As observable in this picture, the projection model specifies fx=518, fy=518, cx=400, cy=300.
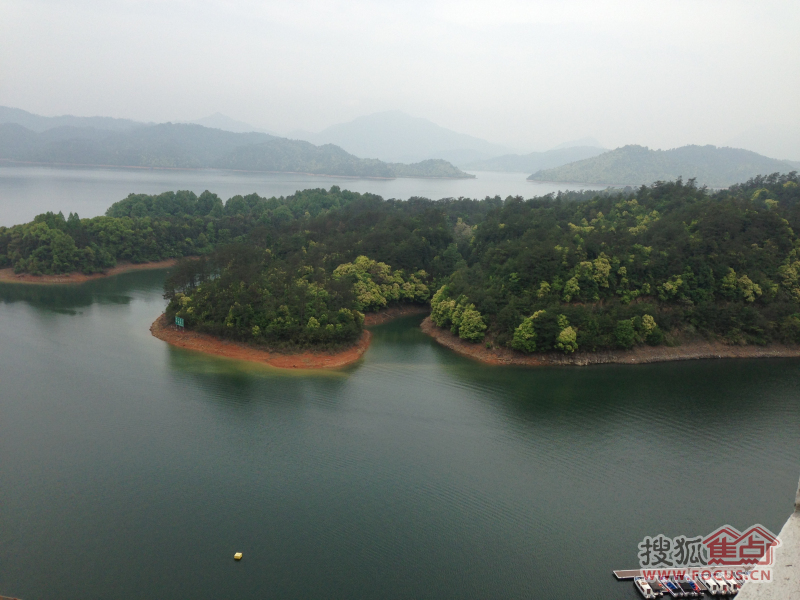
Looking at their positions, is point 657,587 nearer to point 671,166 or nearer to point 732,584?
point 732,584

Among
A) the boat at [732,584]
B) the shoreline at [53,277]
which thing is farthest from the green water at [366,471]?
the shoreline at [53,277]

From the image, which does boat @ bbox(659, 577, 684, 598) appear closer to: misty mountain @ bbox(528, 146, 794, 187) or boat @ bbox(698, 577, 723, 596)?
boat @ bbox(698, 577, 723, 596)

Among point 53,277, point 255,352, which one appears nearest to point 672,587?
point 255,352

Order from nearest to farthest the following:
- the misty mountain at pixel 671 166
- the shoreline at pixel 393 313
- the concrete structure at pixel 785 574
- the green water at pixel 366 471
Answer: the concrete structure at pixel 785 574 → the green water at pixel 366 471 → the shoreline at pixel 393 313 → the misty mountain at pixel 671 166

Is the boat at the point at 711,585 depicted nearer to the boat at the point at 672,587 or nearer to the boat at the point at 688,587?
the boat at the point at 688,587

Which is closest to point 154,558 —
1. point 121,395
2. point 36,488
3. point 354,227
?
point 36,488

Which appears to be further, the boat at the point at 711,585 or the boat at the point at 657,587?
the boat at the point at 657,587

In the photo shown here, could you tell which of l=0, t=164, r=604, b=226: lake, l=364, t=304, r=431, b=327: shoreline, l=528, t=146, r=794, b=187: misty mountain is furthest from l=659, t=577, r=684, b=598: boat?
l=528, t=146, r=794, b=187: misty mountain
